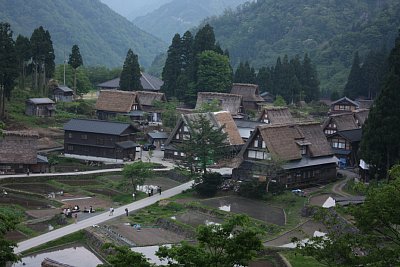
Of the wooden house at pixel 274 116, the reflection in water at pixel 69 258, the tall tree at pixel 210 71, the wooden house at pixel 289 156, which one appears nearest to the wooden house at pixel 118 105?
the tall tree at pixel 210 71

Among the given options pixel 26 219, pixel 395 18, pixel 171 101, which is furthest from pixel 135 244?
pixel 395 18

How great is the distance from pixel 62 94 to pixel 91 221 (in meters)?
34.9

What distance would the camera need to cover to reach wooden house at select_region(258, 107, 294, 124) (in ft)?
174

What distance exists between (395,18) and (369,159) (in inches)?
2428

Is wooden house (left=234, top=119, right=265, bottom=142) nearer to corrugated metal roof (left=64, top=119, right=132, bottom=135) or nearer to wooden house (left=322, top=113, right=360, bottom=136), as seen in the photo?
wooden house (left=322, top=113, right=360, bottom=136)

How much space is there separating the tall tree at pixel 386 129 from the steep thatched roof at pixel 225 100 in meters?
23.8

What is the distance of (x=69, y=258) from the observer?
27500 millimetres

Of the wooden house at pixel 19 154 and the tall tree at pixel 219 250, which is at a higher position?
the tall tree at pixel 219 250

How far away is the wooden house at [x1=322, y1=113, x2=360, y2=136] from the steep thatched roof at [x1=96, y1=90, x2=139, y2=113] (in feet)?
60.8

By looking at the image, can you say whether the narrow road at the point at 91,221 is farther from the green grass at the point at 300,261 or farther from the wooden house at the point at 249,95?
the wooden house at the point at 249,95

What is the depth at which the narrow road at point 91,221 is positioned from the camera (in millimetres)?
28891

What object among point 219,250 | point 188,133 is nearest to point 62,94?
point 188,133

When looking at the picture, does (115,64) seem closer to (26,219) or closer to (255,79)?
(255,79)

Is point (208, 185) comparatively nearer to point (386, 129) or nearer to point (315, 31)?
point (386, 129)
